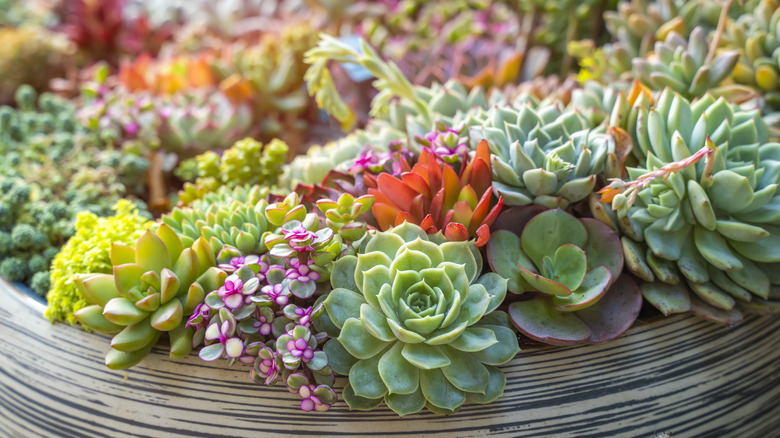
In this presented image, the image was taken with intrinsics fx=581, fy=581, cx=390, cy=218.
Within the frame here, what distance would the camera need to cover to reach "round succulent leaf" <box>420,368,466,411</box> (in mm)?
713

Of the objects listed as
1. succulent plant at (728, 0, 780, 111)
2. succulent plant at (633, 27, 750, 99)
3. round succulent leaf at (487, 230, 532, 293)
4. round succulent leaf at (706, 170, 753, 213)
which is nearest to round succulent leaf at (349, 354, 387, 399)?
round succulent leaf at (487, 230, 532, 293)

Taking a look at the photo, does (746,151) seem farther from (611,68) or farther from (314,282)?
(314,282)

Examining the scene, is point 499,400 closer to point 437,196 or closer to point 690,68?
point 437,196

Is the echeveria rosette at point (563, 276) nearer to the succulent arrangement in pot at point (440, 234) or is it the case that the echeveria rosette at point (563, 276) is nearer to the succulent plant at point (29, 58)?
the succulent arrangement in pot at point (440, 234)

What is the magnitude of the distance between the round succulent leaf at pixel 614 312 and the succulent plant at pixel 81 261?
713mm

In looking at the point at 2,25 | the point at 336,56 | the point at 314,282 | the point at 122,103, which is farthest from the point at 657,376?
the point at 2,25

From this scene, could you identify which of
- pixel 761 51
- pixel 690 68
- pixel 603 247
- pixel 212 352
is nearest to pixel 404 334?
pixel 212 352

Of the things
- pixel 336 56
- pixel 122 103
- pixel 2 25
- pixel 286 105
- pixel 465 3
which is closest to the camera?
pixel 336 56

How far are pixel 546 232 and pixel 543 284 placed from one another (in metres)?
0.10

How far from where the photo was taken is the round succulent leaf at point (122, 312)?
2.45 ft

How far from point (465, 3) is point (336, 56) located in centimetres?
96

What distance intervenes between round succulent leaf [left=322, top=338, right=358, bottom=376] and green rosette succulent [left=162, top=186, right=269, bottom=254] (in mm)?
197

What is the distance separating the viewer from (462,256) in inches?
30.2

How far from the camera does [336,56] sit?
1.05 metres
